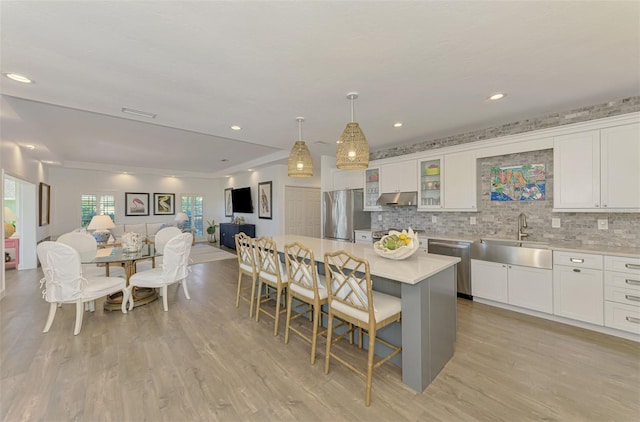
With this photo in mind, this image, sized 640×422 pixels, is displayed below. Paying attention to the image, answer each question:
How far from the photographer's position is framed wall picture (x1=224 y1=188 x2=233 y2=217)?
9.64m

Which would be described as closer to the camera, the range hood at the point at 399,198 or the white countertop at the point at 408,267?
the white countertop at the point at 408,267

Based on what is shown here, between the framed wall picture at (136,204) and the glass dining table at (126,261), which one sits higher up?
the framed wall picture at (136,204)

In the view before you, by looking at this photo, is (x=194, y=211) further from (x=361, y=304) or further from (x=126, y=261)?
(x=361, y=304)

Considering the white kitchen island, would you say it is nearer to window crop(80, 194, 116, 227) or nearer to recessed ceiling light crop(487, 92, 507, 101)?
recessed ceiling light crop(487, 92, 507, 101)

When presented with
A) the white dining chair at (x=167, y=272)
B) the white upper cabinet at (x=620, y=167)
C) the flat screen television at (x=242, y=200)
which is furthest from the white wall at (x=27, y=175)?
the white upper cabinet at (x=620, y=167)

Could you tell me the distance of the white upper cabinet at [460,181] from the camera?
3.82m

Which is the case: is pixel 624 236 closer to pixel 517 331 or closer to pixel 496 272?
pixel 496 272

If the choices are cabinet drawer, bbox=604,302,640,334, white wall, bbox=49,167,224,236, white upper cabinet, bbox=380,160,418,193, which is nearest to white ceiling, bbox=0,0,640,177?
white upper cabinet, bbox=380,160,418,193

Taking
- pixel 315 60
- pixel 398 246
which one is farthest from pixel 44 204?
pixel 398 246

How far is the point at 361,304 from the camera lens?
1.88 m

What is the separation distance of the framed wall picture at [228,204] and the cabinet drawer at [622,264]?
942 centimetres

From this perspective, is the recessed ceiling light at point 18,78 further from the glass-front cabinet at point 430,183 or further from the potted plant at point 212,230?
the potted plant at point 212,230

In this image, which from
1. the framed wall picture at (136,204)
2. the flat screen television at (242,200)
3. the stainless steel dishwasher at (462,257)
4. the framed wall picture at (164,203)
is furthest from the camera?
the framed wall picture at (164,203)

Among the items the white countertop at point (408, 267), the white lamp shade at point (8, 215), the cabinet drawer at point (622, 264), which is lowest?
the cabinet drawer at point (622, 264)
